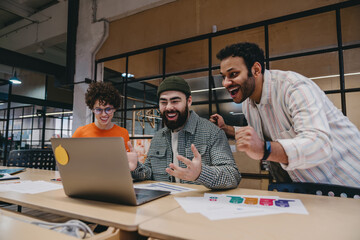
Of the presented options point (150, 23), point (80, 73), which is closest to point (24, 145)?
point (80, 73)

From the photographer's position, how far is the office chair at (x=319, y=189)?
103 cm

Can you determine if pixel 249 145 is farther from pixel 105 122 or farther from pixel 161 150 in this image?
pixel 105 122

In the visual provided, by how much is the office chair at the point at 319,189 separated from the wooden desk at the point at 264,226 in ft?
0.61

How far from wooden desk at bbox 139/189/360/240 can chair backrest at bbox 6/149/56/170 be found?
2.21 m

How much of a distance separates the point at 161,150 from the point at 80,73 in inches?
143

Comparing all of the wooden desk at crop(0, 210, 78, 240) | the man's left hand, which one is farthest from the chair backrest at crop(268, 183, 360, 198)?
Result: the wooden desk at crop(0, 210, 78, 240)

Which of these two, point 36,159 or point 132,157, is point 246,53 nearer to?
point 132,157

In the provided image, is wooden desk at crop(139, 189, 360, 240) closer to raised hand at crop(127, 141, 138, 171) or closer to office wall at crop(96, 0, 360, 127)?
raised hand at crop(127, 141, 138, 171)

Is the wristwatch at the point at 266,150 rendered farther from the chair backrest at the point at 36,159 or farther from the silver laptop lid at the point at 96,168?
the chair backrest at the point at 36,159

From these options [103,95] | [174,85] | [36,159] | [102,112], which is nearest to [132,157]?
[174,85]

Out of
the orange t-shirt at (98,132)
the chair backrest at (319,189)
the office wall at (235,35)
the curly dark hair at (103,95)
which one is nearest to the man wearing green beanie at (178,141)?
the chair backrest at (319,189)

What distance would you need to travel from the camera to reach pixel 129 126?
4.20 m

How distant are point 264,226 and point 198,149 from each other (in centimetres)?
92

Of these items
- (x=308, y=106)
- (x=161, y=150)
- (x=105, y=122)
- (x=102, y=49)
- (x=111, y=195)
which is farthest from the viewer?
(x=102, y=49)
